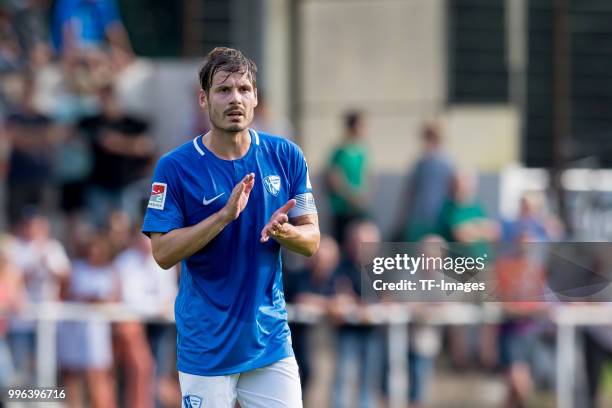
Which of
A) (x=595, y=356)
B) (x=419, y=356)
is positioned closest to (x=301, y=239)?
(x=419, y=356)

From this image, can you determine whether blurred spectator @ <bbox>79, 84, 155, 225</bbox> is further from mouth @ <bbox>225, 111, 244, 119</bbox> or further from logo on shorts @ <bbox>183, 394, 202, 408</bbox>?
mouth @ <bbox>225, 111, 244, 119</bbox>

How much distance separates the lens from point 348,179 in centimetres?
1424

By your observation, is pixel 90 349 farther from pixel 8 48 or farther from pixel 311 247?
pixel 311 247

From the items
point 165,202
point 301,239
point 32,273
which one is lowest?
point 32,273

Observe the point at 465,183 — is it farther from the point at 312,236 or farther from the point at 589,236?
the point at 312,236

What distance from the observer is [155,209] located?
253 inches

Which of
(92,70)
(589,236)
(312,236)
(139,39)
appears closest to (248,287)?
(312,236)

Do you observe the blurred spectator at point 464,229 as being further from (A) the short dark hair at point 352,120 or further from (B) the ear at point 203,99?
(B) the ear at point 203,99

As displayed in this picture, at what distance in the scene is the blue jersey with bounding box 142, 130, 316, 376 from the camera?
6.41 meters

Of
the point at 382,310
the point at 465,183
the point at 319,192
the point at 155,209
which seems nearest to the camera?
the point at 155,209

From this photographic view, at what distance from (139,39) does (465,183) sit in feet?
17.8

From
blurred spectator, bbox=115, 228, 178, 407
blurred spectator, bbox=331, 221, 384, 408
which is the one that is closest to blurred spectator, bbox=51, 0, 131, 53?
blurred spectator, bbox=115, 228, 178, 407

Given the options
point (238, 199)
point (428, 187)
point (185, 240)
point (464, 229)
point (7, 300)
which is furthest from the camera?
point (428, 187)

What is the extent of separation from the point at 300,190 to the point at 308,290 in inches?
233
